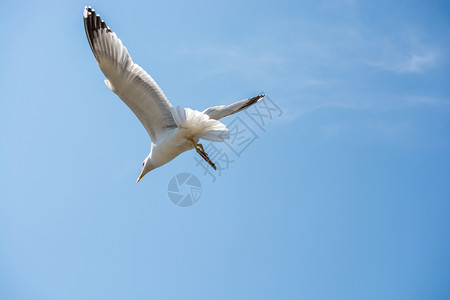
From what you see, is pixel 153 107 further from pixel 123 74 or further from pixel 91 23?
pixel 91 23

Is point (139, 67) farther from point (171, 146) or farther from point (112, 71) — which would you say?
point (171, 146)

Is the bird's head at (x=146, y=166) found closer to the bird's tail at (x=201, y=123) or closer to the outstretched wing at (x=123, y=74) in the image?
the outstretched wing at (x=123, y=74)

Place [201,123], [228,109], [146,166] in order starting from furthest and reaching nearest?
[146,166] → [228,109] → [201,123]

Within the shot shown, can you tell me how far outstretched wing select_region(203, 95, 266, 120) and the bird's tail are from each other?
0.37m

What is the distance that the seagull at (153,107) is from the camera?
8375 mm

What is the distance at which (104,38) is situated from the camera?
846cm

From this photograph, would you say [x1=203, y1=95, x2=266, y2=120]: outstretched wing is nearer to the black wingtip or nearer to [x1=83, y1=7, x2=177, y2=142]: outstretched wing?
[x1=83, y1=7, x2=177, y2=142]: outstretched wing

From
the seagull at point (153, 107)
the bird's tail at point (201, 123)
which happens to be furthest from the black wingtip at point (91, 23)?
the bird's tail at point (201, 123)

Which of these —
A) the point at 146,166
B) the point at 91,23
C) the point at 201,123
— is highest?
the point at 91,23

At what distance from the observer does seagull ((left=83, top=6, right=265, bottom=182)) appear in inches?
330

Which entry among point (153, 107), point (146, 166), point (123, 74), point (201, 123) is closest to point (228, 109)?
point (201, 123)

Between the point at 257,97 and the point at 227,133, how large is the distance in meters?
1.23

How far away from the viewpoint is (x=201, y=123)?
27.5 ft

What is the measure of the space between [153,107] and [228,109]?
41.1 inches
